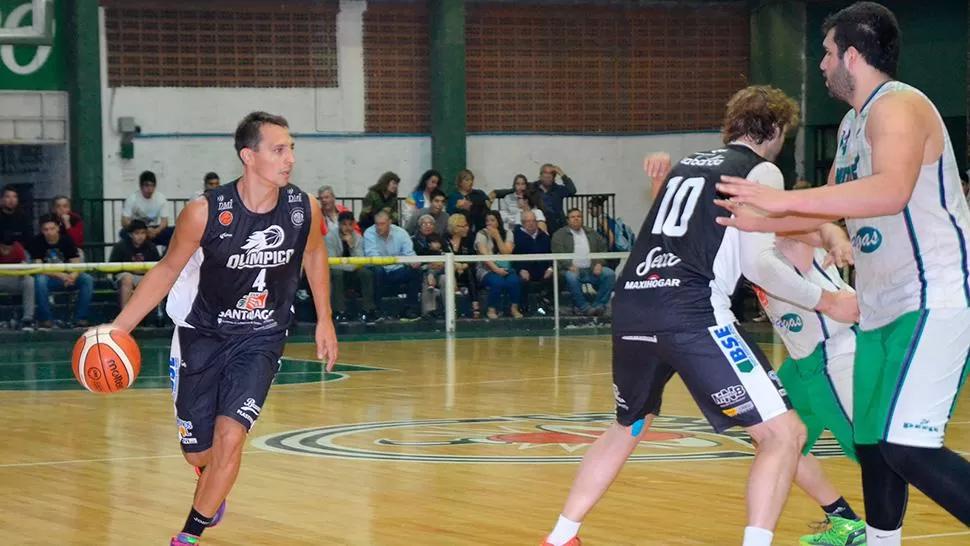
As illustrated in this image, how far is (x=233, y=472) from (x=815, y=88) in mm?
19130

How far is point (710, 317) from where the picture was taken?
5.18 m

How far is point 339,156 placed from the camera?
2289 cm

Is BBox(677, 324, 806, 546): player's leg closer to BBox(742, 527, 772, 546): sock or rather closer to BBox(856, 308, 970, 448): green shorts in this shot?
BBox(742, 527, 772, 546): sock

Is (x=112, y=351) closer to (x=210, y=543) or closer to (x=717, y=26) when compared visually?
(x=210, y=543)

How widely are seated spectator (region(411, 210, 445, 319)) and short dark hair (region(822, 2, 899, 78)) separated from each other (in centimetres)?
1290

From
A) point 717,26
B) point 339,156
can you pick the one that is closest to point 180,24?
point 339,156

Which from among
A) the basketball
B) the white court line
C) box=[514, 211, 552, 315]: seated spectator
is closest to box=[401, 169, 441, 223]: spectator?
box=[514, 211, 552, 315]: seated spectator

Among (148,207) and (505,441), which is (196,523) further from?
(148,207)

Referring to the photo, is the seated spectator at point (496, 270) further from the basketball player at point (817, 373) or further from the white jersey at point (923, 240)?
the white jersey at point (923, 240)

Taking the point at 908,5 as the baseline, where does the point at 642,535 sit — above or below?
below

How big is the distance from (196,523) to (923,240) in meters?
2.92

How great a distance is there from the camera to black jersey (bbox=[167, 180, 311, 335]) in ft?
20.3

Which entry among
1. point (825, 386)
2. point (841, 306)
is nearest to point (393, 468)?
point (825, 386)

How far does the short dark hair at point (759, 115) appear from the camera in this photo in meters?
5.33
